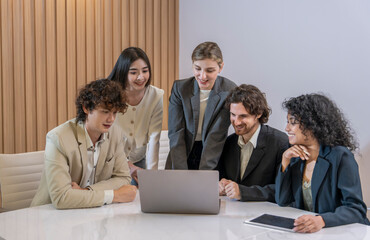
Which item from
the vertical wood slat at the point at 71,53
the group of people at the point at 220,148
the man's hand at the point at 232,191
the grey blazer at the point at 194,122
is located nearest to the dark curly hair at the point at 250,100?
the group of people at the point at 220,148

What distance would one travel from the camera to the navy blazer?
198cm

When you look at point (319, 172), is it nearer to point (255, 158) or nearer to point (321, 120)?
point (321, 120)

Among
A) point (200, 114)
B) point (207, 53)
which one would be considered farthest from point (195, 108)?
point (207, 53)

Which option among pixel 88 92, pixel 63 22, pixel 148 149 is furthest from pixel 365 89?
pixel 63 22

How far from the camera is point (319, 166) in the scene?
2125mm

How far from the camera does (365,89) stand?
12.1 ft

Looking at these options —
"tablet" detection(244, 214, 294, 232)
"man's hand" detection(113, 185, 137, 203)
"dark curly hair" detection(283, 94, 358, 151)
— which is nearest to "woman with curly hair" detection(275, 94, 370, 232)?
"dark curly hair" detection(283, 94, 358, 151)

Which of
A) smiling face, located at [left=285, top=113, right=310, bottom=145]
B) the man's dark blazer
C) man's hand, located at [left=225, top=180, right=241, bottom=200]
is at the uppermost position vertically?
smiling face, located at [left=285, top=113, right=310, bottom=145]

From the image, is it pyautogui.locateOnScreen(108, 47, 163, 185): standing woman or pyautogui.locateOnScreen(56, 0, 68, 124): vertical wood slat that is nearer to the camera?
pyautogui.locateOnScreen(108, 47, 163, 185): standing woman

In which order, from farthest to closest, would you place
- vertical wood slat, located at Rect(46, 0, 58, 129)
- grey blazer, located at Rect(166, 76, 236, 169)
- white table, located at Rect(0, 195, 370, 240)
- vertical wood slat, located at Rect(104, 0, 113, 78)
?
vertical wood slat, located at Rect(104, 0, 113, 78) → vertical wood slat, located at Rect(46, 0, 58, 129) → grey blazer, located at Rect(166, 76, 236, 169) → white table, located at Rect(0, 195, 370, 240)

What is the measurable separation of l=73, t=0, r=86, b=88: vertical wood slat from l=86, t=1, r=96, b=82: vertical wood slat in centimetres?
3

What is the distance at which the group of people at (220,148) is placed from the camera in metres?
2.11

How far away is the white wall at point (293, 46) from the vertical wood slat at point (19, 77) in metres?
1.89

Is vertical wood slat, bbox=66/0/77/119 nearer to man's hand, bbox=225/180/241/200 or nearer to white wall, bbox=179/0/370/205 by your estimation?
white wall, bbox=179/0/370/205
